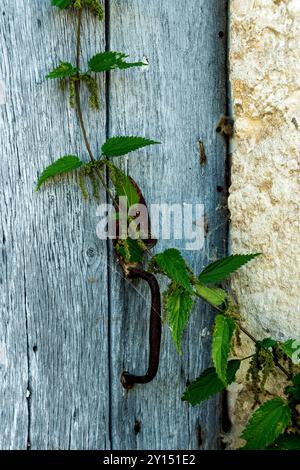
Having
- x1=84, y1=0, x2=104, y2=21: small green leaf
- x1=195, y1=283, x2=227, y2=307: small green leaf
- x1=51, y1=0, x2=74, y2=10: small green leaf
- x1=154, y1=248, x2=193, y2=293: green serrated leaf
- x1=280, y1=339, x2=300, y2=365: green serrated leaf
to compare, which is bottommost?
x1=280, y1=339, x2=300, y2=365: green serrated leaf

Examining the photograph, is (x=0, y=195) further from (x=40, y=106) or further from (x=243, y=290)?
(x=243, y=290)

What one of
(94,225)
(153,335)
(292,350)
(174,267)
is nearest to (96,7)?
(94,225)

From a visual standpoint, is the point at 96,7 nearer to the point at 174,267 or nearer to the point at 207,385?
the point at 174,267

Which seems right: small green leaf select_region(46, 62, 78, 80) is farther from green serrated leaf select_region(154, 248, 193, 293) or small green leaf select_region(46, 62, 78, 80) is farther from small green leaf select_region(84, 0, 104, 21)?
green serrated leaf select_region(154, 248, 193, 293)

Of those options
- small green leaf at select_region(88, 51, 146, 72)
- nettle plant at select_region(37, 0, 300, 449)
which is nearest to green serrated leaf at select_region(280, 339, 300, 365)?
nettle plant at select_region(37, 0, 300, 449)

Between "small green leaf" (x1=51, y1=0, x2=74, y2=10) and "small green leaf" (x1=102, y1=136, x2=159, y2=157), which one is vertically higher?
"small green leaf" (x1=51, y1=0, x2=74, y2=10)

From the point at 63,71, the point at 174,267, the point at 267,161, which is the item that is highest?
the point at 63,71
